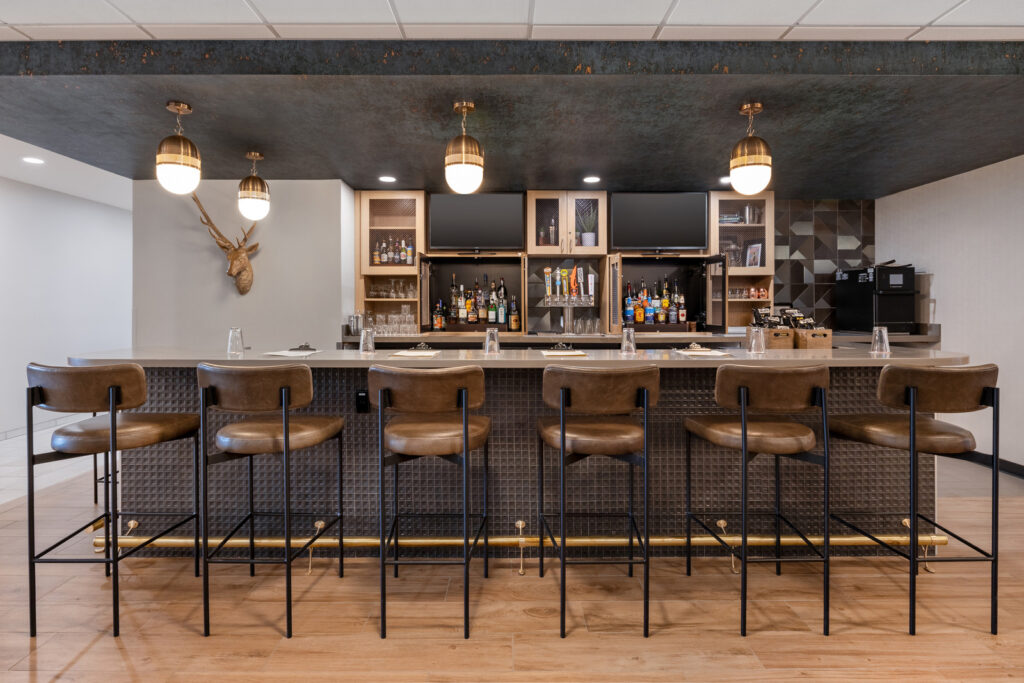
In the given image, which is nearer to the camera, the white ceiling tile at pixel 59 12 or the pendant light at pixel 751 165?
the white ceiling tile at pixel 59 12

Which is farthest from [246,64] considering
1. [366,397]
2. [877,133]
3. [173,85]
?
[877,133]

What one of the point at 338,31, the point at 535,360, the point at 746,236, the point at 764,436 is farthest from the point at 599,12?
the point at 746,236

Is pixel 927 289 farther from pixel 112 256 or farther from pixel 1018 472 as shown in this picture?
pixel 112 256

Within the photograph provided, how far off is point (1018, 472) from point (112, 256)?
9899mm

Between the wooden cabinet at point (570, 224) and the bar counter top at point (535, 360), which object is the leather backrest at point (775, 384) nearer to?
the bar counter top at point (535, 360)

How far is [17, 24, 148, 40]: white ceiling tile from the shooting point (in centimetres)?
269

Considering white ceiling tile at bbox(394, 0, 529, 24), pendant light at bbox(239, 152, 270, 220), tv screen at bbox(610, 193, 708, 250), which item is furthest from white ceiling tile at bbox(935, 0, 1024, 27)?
pendant light at bbox(239, 152, 270, 220)

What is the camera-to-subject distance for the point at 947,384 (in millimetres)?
2104

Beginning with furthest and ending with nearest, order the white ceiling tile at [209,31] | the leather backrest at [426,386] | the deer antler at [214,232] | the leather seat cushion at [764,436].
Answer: the deer antler at [214,232] → the white ceiling tile at [209,31] → the leather seat cushion at [764,436] → the leather backrest at [426,386]

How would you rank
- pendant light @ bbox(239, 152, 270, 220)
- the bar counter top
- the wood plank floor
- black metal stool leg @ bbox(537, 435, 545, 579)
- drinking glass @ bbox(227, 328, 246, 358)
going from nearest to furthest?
the wood plank floor → the bar counter top → black metal stool leg @ bbox(537, 435, 545, 579) → drinking glass @ bbox(227, 328, 246, 358) → pendant light @ bbox(239, 152, 270, 220)

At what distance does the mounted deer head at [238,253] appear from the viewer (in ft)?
16.1

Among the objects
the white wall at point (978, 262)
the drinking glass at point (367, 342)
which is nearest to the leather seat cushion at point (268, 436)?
the drinking glass at point (367, 342)

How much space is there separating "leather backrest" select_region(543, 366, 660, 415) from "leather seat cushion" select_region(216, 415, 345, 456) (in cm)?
100

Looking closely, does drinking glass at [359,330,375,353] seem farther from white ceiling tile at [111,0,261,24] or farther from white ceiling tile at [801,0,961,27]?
white ceiling tile at [801,0,961,27]
